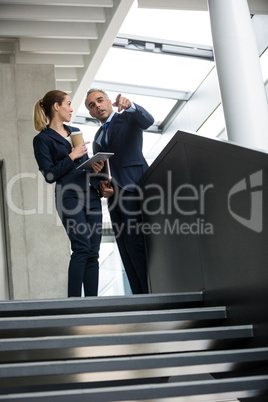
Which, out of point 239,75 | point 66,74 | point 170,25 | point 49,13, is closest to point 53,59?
point 66,74

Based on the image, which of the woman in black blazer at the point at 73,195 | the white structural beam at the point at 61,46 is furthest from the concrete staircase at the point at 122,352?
the white structural beam at the point at 61,46

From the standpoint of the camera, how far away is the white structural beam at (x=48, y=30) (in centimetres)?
898

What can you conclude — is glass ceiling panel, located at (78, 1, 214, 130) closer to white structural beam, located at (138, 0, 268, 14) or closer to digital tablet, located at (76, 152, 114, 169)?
white structural beam, located at (138, 0, 268, 14)

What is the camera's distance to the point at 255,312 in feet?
10.9

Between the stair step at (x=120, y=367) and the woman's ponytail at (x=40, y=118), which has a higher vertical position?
the woman's ponytail at (x=40, y=118)

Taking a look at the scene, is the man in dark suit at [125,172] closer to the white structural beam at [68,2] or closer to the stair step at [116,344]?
the stair step at [116,344]

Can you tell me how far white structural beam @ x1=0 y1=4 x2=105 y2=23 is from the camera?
28.0ft

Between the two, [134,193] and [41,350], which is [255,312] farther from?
[134,193]

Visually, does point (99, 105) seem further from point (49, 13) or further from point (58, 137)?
point (49, 13)

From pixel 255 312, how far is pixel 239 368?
0.99 feet

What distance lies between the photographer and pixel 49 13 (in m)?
8.60

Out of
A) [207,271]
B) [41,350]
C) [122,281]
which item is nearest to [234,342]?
[207,271]

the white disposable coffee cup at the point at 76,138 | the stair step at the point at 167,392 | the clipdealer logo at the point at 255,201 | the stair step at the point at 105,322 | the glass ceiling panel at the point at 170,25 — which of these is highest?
the glass ceiling panel at the point at 170,25

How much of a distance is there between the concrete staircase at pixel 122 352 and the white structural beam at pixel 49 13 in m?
5.64
